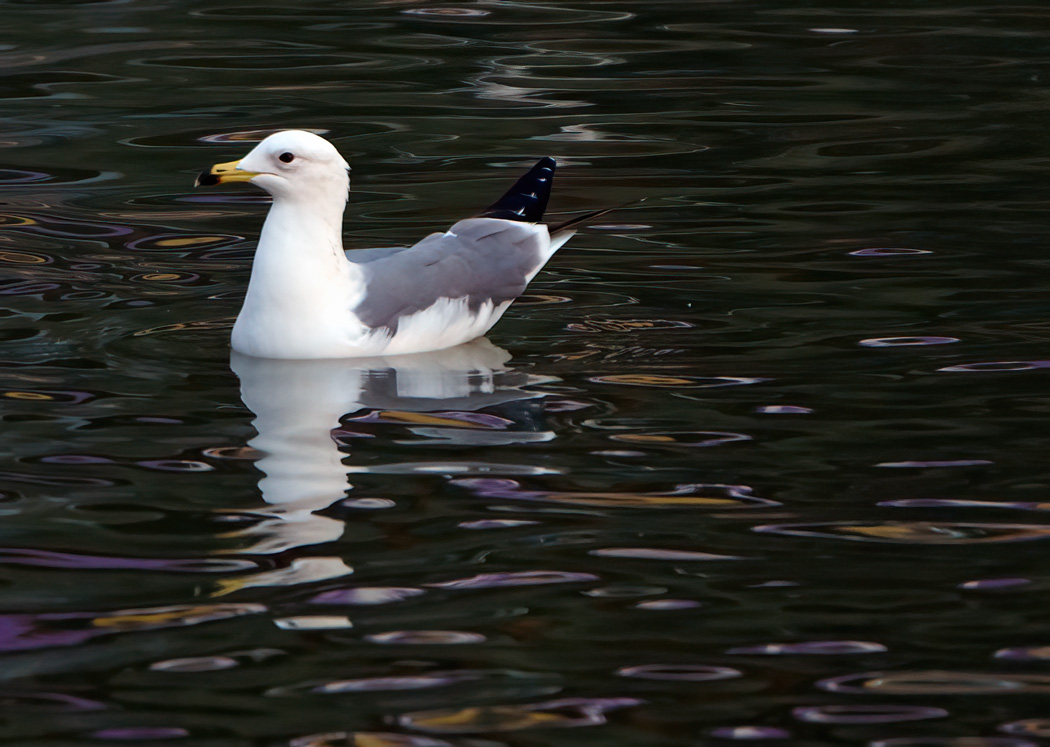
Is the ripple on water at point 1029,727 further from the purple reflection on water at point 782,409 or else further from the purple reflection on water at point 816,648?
the purple reflection on water at point 782,409

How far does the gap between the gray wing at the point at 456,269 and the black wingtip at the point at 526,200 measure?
0.49ft

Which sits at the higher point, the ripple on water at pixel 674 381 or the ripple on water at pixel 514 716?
the ripple on water at pixel 674 381

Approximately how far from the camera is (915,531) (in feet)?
17.6

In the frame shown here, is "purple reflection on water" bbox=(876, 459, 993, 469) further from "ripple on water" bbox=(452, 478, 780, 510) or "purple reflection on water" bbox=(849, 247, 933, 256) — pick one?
"purple reflection on water" bbox=(849, 247, 933, 256)

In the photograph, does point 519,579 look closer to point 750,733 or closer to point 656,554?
point 656,554

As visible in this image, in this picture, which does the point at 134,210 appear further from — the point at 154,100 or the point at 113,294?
the point at 154,100

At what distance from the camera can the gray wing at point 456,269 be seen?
7.30 m

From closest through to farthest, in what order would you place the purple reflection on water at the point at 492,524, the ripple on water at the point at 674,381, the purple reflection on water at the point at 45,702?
1. the purple reflection on water at the point at 45,702
2. the purple reflection on water at the point at 492,524
3. the ripple on water at the point at 674,381

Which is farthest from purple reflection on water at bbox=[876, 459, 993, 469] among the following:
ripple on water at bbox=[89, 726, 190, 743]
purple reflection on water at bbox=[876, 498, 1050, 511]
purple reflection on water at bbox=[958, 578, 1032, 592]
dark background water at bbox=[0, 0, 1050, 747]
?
ripple on water at bbox=[89, 726, 190, 743]

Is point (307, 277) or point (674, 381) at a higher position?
point (307, 277)

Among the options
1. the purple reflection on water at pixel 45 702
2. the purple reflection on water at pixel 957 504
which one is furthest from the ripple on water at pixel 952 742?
the purple reflection on water at pixel 45 702

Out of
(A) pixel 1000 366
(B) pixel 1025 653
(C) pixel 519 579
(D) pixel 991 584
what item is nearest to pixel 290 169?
(C) pixel 519 579

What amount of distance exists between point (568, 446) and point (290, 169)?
179cm

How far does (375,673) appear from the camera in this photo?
4.46 m
